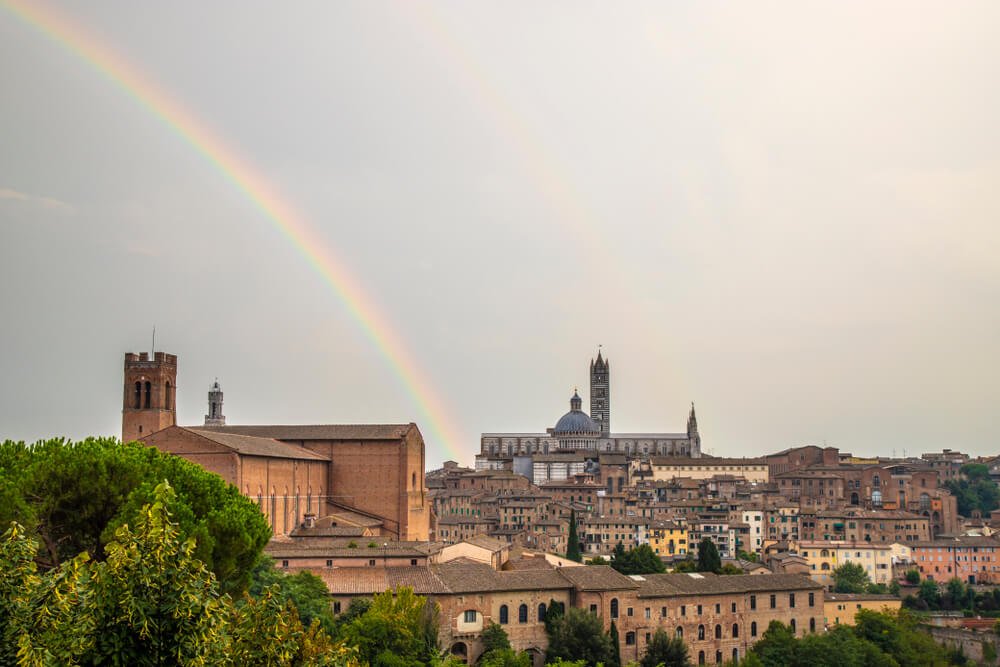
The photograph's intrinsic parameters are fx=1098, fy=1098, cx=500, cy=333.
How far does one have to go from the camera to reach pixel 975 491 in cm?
9288

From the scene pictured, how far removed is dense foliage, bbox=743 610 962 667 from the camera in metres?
36.6

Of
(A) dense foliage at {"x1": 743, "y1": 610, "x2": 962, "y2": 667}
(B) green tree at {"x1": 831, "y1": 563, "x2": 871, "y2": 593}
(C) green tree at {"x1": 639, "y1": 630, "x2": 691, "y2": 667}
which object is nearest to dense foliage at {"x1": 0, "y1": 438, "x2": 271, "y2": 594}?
(C) green tree at {"x1": 639, "y1": 630, "x2": 691, "y2": 667}

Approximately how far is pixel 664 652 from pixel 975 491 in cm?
6811

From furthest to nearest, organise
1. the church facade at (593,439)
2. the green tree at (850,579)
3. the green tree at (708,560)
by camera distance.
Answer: the church facade at (593,439) → the green tree at (850,579) → the green tree at (708,560)

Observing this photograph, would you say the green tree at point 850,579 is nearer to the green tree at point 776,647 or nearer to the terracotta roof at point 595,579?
the green tree at point 776,647

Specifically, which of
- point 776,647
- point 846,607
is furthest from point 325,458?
point 846,607

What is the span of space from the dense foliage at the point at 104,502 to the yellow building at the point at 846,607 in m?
31.7

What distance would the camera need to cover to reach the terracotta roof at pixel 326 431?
49531 millimetres

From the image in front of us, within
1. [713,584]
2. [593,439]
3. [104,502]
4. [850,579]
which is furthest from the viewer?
[593,439]

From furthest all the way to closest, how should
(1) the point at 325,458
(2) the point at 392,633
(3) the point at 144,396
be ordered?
(3) the point at 144,396 → (1) the point at 325,458 → (2) the point at 392,633

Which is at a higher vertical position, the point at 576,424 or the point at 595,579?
the point at 576,424

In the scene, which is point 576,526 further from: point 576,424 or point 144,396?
point 576,424

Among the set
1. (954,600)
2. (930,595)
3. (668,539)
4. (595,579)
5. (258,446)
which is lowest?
(954,600)

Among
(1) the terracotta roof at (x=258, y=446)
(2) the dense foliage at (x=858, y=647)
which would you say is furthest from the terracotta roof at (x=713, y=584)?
(1) the terracotta roof at (x=258, y=446)
